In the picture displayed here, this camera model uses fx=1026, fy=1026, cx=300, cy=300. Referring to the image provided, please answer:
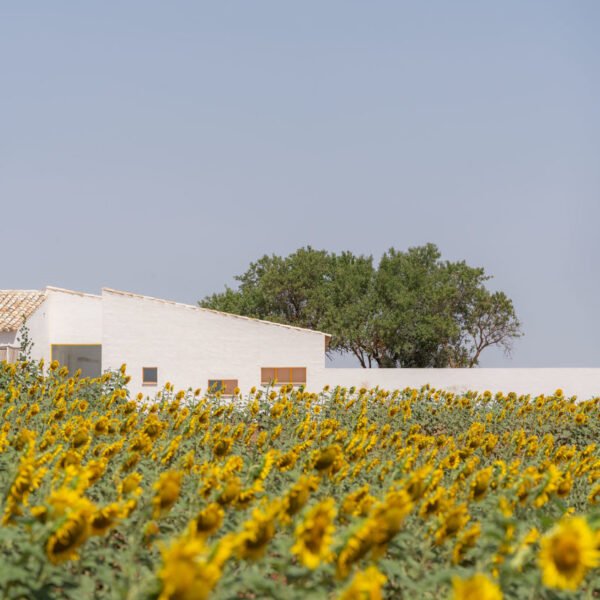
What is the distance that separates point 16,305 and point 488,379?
66.8 ft

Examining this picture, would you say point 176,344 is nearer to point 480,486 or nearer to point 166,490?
point 480,486

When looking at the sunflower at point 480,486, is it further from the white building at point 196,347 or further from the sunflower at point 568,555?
the white building at point 196,347

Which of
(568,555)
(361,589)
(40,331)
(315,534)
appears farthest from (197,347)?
(361,589)

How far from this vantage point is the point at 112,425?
12.2m

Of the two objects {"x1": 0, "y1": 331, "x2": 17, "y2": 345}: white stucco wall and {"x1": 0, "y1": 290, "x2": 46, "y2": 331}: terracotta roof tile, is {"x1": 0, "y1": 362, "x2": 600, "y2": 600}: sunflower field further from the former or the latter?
{"x1": 0, "y1": 290, "x2": 46, "y2": 331}: terracotta roof tile

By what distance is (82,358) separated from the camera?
4544 cm

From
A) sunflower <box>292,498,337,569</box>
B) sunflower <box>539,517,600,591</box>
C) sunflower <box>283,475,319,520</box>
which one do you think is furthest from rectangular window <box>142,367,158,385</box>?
sunflower <box>539,517,600,591</box>

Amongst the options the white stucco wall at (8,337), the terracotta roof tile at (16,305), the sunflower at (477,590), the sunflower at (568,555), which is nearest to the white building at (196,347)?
the white stucco wall at (8,337)

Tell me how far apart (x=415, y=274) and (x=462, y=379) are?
11.8 metres

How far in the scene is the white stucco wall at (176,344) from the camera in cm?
3638

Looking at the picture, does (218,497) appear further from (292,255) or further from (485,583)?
(292,255)

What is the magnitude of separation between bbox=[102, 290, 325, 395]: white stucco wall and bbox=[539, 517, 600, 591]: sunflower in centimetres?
3199

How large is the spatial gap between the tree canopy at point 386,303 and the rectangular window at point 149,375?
1846 cm

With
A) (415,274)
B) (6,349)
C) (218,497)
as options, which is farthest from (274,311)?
(218,497)
